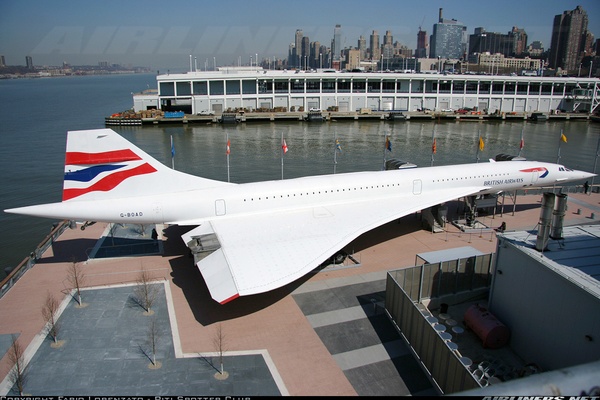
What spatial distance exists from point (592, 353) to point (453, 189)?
625 inches

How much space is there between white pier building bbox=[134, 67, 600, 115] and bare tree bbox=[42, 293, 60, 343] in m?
74.8

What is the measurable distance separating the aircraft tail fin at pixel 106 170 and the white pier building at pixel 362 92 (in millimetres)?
70536

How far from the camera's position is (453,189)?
2733 cm

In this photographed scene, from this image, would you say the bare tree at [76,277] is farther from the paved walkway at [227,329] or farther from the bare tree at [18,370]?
the bare tree at [18,370]

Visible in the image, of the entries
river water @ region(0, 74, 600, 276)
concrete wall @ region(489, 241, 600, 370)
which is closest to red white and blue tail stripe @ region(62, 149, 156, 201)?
river water @ region(0, 74, 600, 276)

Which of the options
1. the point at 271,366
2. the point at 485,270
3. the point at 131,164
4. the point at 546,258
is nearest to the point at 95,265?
the point at 131,164

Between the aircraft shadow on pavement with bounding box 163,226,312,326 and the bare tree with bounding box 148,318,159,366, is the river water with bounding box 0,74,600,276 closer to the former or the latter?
the aircraft shadow on pavement with bounding box 163,226,312,326

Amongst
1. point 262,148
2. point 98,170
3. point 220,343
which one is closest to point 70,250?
point 98,170

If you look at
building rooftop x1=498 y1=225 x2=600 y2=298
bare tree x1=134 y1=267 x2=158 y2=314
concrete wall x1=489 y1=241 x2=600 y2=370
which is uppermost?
building rooftop x1=498 y1=225 x2=600 y2=298

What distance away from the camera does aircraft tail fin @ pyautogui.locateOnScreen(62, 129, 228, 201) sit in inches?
786

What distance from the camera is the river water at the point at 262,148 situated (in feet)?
136

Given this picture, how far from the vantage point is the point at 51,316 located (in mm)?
15656

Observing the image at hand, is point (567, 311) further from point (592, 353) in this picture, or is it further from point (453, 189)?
point (453, 189)

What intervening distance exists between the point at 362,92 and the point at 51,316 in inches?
3391
